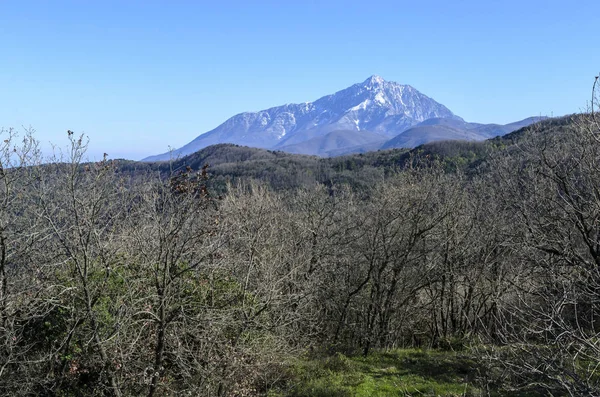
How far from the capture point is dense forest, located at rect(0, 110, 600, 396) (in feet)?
24.3

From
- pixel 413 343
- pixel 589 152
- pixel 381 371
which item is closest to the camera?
pixel 589 152

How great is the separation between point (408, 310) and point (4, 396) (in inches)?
472

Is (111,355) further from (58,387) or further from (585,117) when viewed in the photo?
(585,117)

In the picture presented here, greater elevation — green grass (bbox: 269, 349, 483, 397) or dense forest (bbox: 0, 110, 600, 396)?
dense forest (bbox: 0, 110, 600, 396)

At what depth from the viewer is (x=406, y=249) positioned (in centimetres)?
1369

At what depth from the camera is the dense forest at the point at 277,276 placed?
292 inches

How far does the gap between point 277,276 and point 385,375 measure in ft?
12.3

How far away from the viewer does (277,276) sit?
12.1m

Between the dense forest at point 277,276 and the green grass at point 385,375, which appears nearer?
the dense forest at point 277,276

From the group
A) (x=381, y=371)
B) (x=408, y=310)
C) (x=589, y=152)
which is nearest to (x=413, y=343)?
(x=408, y=310)

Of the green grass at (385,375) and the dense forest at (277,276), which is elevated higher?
the dense forest at (277,276)

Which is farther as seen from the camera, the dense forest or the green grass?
the green grass

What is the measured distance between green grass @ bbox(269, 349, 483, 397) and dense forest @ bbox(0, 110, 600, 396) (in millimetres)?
324

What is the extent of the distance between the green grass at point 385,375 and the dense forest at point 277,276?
324mm
